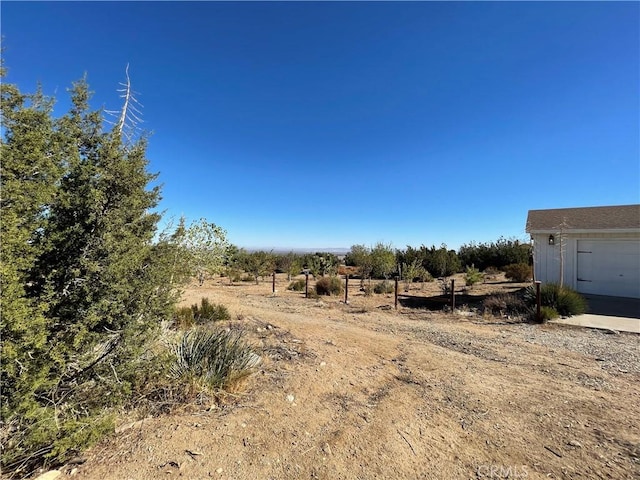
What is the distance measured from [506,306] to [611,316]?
8.22 feet

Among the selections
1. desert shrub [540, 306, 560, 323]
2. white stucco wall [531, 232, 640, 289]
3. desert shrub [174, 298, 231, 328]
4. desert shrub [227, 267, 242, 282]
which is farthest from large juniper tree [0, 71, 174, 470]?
desert shrub [227, 267, 242, 282]

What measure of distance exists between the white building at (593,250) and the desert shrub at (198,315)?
1087 cm

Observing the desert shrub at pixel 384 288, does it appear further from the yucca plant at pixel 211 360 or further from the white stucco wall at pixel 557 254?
the yucca plant at pixel 211 360

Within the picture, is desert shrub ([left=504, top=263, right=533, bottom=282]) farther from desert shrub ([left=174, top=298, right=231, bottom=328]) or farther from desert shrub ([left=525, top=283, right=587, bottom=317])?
desert shrub ([left=174, top=298, right=231, bottom=328])

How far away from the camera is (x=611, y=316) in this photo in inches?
346

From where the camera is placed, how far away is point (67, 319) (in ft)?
9.08

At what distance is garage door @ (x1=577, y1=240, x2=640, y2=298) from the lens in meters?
11.4

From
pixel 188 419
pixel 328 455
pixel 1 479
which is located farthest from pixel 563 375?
pixel 1 479

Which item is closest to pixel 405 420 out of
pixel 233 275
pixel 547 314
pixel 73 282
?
pixel 73 282

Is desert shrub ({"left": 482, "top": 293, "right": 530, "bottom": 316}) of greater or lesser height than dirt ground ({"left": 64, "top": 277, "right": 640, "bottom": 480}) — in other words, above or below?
above

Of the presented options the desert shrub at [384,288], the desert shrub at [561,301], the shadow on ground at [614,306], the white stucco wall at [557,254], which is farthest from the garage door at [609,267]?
the desert shrub at [384,288]

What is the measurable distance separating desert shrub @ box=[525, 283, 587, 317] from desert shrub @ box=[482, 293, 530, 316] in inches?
11.4

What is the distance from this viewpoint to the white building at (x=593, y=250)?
37.7ft

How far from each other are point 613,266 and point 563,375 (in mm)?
10237
